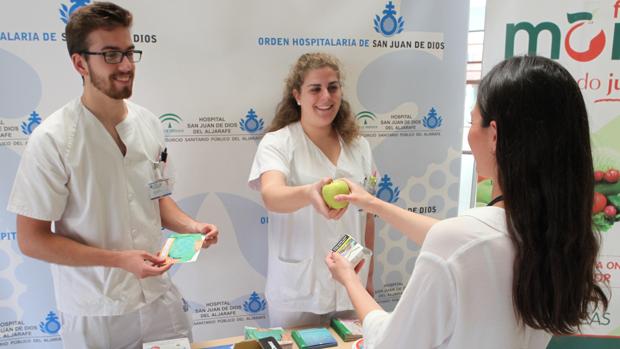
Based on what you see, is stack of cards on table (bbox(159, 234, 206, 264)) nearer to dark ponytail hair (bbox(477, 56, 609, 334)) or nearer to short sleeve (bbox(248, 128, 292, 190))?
short sleeve (bbox(248, 128, 292, 190))

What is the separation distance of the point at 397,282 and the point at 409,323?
2129 mm

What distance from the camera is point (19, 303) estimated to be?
8.41 feet

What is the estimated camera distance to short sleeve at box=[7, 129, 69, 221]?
174 cm

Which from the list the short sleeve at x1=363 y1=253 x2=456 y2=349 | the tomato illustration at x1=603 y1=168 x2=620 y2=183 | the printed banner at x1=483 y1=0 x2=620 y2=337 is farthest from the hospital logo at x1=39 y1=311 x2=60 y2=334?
the tomato illustration at x1=603 y1=168 x2=620 y2=183

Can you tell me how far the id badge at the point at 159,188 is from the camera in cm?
204

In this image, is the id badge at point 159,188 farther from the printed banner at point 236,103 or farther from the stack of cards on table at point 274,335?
the stack of cards on table at point 274,335

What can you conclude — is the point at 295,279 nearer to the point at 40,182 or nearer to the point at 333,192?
the point at 333,192

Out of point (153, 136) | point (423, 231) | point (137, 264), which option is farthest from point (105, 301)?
point (423, 231)

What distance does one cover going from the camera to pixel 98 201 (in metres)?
1.86

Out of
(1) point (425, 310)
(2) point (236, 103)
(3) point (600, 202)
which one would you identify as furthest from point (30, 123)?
(3) point (600, 202)

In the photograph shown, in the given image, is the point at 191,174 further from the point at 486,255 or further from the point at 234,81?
the point at 486,255

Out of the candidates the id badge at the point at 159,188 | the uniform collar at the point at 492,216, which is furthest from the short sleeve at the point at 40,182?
the uniform collar at the point at 492,216

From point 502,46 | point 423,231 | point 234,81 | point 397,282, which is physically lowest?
point 397,282

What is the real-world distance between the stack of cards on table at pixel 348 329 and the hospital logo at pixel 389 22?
69.5 inches
